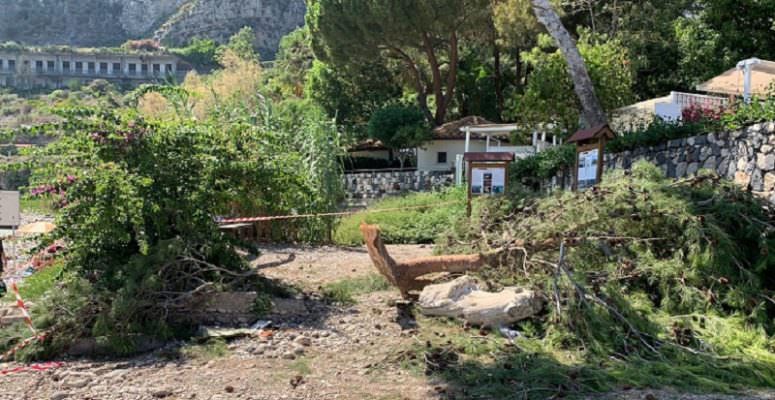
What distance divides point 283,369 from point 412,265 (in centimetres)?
200

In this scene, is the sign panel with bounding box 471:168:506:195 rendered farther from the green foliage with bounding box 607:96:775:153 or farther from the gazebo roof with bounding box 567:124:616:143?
the green foliage with bounding box 607:96:775:153

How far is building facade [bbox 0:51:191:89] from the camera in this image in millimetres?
85188

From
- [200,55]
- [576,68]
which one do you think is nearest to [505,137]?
[576,68]

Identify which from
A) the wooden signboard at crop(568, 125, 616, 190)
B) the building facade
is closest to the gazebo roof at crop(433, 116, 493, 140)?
the wooden signboard at crop(568, 125, 616, 190)

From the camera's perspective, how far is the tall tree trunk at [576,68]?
45.5ft

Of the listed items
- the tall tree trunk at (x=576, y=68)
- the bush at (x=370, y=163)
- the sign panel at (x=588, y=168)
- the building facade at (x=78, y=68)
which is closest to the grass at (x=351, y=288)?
the sign panel at (x=588, y=168)

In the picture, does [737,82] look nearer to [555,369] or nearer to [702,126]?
[702,126]

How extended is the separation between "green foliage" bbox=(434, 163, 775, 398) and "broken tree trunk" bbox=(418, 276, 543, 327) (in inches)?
5.8

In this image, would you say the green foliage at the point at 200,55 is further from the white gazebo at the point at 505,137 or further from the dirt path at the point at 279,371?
the dirt path at the point at 279,371

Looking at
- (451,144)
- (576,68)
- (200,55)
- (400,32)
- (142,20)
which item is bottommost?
(451,144)

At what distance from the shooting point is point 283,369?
5.01m

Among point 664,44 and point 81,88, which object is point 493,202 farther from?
point 81,88

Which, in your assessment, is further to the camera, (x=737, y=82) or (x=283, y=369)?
(x=737, y=82)

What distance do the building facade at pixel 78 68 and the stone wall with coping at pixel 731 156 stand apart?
82251 mm
